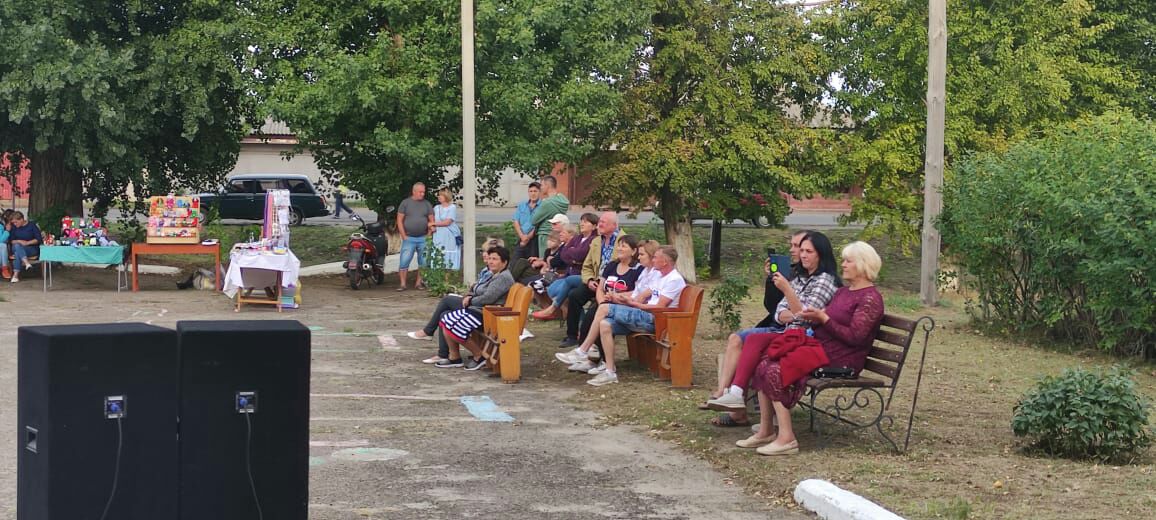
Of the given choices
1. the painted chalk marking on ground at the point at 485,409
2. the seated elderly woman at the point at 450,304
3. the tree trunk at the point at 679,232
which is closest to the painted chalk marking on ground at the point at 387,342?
the seated elderly woman at the point at 450,304

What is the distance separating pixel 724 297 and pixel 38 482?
9951mm

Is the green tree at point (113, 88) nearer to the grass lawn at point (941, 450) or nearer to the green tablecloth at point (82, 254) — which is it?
the green tablecloth at point (82, 254)

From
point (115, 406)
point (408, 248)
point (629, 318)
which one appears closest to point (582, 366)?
point (629, 318)

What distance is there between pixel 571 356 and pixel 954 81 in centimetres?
1453

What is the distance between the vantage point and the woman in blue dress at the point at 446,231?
1988 centimetres

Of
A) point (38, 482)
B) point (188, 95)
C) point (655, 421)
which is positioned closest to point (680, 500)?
point (655, 421)

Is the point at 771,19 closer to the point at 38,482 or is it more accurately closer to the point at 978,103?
the point at 978,103

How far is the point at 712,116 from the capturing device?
23906 millimetres

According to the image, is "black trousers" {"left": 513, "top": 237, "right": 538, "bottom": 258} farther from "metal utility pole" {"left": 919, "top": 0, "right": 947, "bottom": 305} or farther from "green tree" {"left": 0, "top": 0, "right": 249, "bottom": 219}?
"green tree" {"left": 0, "top": 0, "right": 249, "bottom": 219}

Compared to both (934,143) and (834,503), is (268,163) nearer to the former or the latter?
(934,143)

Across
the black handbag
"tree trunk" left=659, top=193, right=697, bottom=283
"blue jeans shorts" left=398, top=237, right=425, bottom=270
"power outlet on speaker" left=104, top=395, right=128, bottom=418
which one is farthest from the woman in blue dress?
"power outlet on speaker" left=104, top=395, right=128, bottom=418

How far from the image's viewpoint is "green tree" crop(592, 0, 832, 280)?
77.4 ft

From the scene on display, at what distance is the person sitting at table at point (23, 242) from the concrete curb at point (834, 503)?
16.4 metres

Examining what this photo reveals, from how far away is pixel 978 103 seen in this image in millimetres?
24312
